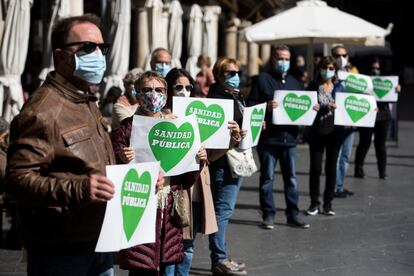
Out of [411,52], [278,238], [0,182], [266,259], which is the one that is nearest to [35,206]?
[0,182]

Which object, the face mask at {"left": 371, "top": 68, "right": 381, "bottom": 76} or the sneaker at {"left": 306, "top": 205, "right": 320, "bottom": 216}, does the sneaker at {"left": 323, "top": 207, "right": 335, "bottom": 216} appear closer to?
the sneaker at {"left": 306, "top": 205, "right": 320, "bottom": 216}

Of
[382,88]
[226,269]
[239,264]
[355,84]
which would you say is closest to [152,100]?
[226,269]

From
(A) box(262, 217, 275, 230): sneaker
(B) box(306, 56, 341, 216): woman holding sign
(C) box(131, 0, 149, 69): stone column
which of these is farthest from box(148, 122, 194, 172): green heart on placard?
(C) box(131, 0, 149, 69): stone column

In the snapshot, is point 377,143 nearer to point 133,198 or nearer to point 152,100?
point 152,100

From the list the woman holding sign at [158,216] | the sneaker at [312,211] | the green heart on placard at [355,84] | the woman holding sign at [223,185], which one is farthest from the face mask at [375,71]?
the woman holding sign at [158,216]

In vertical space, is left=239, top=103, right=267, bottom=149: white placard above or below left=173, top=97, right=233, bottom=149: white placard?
below

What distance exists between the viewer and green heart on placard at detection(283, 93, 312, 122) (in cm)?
981

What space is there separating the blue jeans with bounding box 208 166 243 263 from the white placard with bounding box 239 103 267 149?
39cm

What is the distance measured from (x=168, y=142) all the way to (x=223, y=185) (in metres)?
2.71

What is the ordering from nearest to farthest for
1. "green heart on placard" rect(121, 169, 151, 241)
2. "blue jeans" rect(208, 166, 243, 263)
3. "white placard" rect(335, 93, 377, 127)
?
"green heart on placard" rect(121, 169, 151, 241) → "blue jeans" rect(208, 166, 243, 263) → "white placard" rect(335, 93, 377, 127)

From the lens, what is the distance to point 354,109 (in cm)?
1115

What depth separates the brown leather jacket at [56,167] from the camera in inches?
145

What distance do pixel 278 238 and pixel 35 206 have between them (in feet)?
18.5

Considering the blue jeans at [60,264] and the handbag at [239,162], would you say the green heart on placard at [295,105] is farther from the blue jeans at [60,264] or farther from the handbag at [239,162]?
the blue jeans at [60,264]
